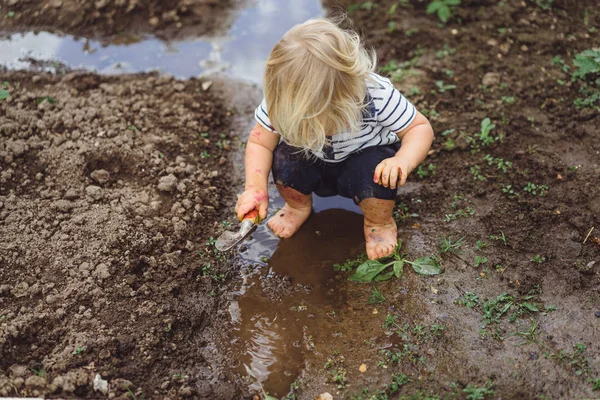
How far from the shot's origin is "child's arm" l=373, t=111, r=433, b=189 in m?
2.47

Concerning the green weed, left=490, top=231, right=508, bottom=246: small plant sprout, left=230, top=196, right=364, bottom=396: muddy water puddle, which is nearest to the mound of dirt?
left=230, top=196, right=364, bottom=396: muddy water puddle

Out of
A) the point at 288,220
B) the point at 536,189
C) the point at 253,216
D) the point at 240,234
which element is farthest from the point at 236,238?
the point at 536,189

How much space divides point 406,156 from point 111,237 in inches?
57.9

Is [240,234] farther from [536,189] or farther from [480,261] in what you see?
[536,189]

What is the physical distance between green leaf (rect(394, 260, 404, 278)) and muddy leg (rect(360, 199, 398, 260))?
8 centimetres

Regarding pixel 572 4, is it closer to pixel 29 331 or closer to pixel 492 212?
pixel 492 212

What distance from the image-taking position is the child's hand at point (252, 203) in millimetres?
2602

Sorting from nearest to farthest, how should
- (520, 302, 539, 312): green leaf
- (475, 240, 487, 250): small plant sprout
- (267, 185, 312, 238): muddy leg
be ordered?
(520, 302, 539, 312): green leaf < (475, 240, 487, 250): small plant sprout < (267, 185, 312, 238): muddy leg

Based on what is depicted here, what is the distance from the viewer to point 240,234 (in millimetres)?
2574

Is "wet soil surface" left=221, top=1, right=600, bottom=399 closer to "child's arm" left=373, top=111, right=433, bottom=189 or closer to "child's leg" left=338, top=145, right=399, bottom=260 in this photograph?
"child's leg" left=338, top=145, right=399, bottom=260

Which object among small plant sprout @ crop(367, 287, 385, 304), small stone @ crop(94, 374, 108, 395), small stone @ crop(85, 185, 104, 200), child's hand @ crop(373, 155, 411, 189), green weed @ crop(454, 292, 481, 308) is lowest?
small plant sprout @ crop(367, 287, 385, 304)

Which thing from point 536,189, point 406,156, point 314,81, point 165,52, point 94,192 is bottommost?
point 536,189

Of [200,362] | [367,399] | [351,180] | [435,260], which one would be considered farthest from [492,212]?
[200,362]

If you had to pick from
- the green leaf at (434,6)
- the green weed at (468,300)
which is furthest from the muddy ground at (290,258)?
the green leaf at (434,6)
